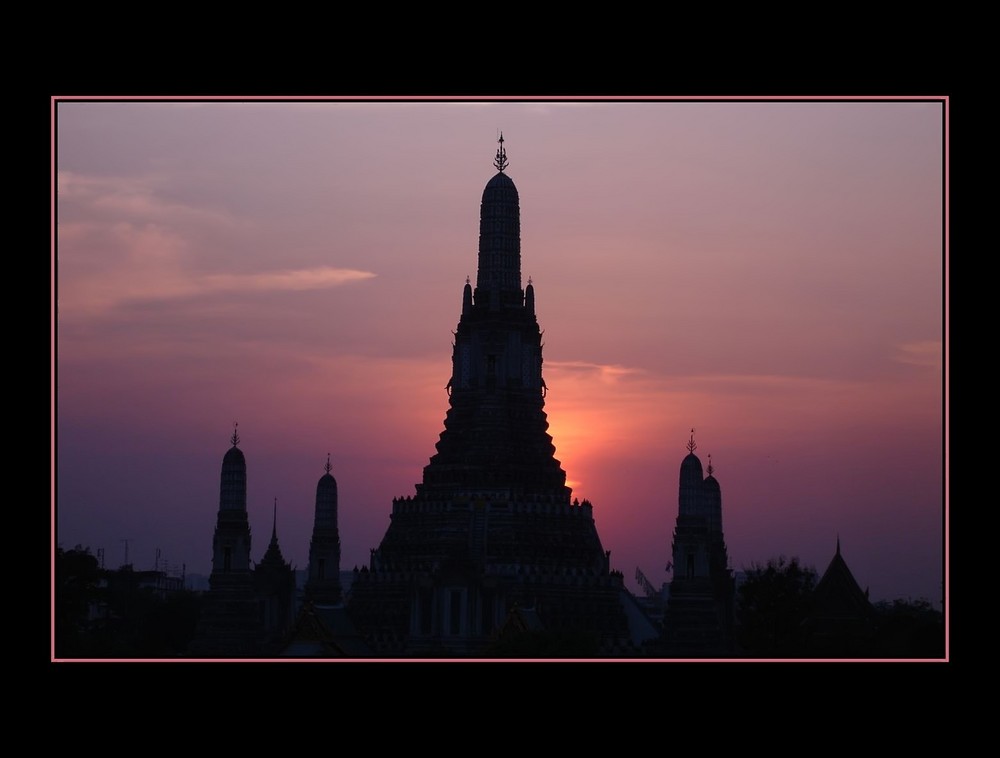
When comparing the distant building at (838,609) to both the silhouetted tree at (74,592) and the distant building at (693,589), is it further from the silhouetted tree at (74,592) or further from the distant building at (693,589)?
the silhouetted tree at (74,592)

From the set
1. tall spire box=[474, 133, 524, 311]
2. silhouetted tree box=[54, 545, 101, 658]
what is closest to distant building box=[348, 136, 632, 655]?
tall spire box=[474, 133, 524, 311]

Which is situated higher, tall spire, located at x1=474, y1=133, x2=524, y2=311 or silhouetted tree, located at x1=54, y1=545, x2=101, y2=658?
tall spire, located at x1=474, y1=133, x2=524, y2=311

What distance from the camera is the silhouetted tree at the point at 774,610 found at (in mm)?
98562

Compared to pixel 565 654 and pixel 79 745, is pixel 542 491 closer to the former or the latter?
pixel 565 654

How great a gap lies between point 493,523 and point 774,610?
41.7 ft

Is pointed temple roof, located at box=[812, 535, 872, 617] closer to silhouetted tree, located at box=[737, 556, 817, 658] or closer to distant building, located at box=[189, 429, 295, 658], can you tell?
silhouetted tree, located at box=[737, 556, 817, 658]

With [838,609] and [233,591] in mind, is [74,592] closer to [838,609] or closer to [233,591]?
[233,591]

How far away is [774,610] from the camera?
100875 millimetres

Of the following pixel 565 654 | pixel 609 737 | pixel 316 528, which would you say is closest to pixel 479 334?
pixel 316 528

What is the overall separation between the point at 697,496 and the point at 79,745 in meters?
70.2

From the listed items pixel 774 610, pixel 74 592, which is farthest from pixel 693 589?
pixel 74 592

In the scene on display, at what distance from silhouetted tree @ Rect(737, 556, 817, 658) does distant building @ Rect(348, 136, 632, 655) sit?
5.41 meters

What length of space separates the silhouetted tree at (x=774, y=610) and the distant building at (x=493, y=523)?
5.41m

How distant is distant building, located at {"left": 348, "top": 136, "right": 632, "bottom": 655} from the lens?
9962 centimetres
